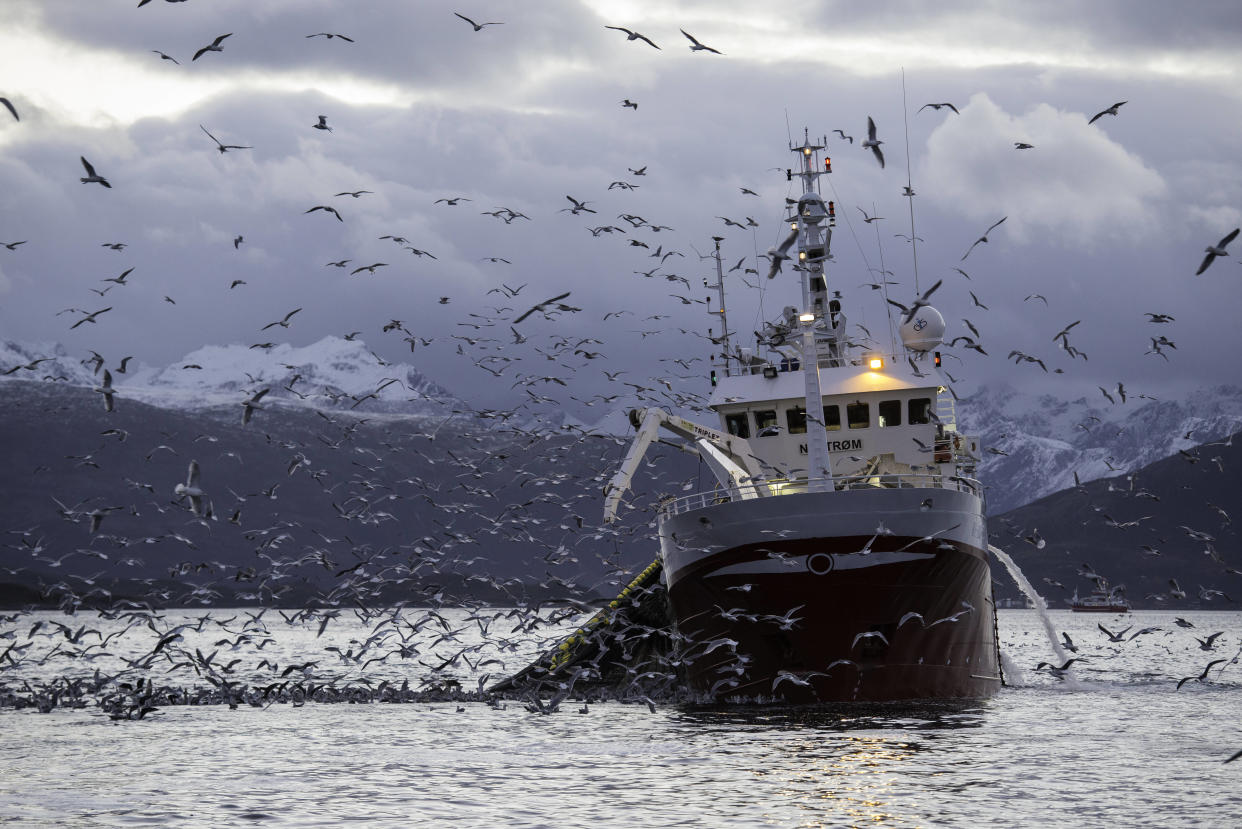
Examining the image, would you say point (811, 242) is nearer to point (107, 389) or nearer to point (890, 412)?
point (890, 412)

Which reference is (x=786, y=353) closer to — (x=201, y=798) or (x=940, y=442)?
(x=940, y=442)

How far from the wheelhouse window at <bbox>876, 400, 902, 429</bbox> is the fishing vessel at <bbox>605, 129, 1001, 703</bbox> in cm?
5

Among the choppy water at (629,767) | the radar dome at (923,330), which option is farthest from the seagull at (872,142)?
the radar dome at (923,330)

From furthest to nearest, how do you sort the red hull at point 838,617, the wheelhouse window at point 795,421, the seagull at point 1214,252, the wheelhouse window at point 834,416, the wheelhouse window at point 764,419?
the wheelhouse window at point 764,419 → the wheelhouse window at point 795,421 → the wheelhouse window at point 834,416 → the red hull at point 838,617 → the seagull at point 1214,252

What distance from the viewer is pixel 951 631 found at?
42.8m

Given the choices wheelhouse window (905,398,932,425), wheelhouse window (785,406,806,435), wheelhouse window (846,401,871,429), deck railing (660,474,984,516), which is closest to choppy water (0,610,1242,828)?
deck railing (660,474,984,516)

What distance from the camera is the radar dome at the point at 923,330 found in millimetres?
52875

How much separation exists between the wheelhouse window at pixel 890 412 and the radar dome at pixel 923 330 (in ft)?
13.7

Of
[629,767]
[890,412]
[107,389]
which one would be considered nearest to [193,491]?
[107,389]

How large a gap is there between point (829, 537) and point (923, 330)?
628 inches

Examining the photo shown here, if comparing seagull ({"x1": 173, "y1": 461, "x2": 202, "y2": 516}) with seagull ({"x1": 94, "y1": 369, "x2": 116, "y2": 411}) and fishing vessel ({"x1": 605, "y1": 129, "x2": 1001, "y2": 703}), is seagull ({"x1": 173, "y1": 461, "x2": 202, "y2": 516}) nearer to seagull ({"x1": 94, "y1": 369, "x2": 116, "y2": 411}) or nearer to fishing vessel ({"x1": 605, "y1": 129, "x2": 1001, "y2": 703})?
seagull ({"x1": 94, "y1": 369, "x2": 116, "y2": 411})

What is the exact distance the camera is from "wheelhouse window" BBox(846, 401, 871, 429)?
49.8 m

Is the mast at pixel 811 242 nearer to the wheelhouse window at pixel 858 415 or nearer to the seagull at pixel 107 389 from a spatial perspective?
the wheelhouse window at pixel 858 415

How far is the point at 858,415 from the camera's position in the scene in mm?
49906
